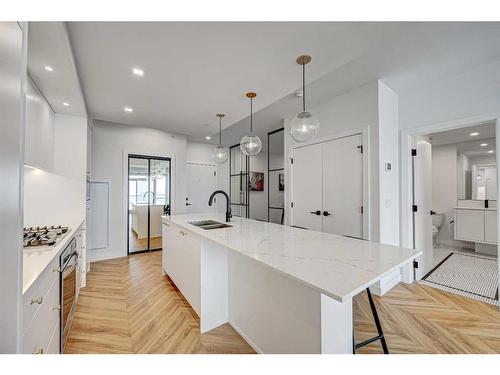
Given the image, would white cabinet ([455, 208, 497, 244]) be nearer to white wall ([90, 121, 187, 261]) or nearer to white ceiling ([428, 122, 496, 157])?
white ceiling ([428, 122, 496, 157])

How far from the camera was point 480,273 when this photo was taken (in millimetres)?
3123

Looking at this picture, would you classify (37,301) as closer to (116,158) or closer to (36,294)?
(36,294)

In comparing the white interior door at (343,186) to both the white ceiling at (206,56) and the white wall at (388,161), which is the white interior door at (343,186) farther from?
the white ceiling at (206,56)

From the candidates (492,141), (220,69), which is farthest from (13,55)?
(492,141)

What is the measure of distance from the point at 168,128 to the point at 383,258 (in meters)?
3.99

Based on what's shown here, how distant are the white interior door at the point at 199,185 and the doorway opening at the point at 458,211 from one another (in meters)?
4.47

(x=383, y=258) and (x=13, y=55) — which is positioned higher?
(x=13, y=55)

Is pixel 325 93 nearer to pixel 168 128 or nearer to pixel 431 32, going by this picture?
pixel 431 32

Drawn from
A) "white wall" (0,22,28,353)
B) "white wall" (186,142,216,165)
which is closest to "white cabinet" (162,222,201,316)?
"white wall" (0,22,28,353)

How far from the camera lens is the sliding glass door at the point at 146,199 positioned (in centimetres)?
419

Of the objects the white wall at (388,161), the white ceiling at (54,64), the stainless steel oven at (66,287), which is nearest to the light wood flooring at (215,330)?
the stainless steel oven at (66,287)

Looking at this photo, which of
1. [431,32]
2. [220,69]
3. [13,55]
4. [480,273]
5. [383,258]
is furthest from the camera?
[480,273]
